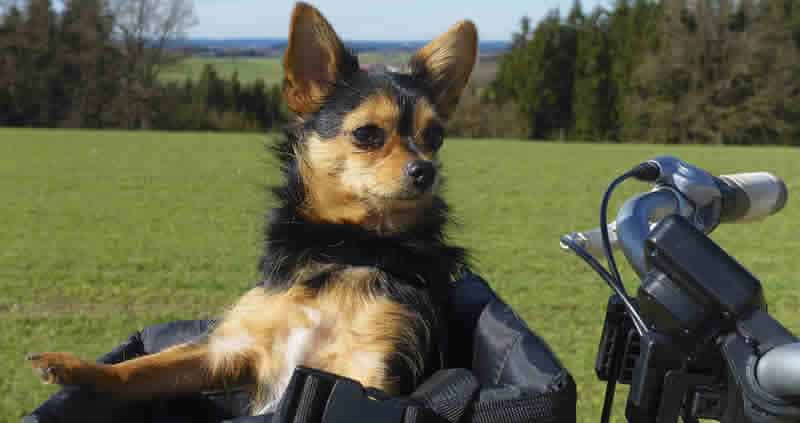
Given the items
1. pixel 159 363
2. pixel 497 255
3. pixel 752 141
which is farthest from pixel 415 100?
pixel 752 141

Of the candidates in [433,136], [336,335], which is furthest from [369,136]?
[336,335]

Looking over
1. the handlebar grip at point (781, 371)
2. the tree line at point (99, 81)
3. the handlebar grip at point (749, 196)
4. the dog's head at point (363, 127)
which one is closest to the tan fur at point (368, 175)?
the dog's head at point (363, 127)

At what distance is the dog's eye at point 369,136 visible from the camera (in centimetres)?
275

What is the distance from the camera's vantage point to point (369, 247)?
264 centimetres

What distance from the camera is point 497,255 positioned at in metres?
10.4

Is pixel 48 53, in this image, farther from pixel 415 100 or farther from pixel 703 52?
pixel 415 100

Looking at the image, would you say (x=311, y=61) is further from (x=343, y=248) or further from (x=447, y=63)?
(x=343, y=248)

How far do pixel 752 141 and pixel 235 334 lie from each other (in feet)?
156

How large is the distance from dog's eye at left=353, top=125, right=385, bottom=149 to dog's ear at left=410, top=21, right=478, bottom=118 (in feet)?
1.05

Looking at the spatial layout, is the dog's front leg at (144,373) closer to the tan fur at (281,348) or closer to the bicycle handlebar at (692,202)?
the tan fur at (281,348)

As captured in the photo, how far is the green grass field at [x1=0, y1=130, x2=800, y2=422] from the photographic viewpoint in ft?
20.5

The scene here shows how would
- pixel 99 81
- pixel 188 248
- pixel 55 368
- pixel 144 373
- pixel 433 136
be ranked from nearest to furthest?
pixel 55 368, pixel 144 373, pixel 433 136, pixel 188 248, pixel 99 81

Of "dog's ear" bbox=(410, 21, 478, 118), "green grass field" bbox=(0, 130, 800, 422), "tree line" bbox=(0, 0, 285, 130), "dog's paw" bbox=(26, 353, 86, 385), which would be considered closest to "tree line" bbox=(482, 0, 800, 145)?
"tree line" bbox=(0, 0, 285, 130)

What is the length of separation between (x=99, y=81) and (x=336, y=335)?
47222 mm
